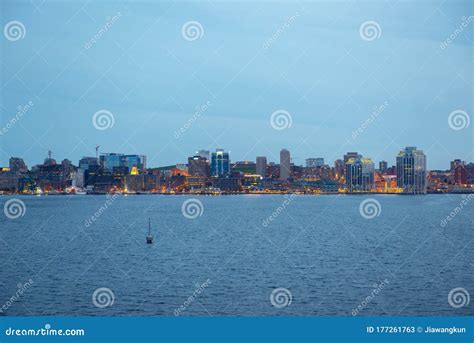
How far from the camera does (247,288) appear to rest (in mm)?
18938

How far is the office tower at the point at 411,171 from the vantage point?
116688 mm

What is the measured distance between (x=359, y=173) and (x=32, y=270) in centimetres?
11481

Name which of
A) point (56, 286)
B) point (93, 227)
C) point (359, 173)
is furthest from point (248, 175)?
point (56, 286)

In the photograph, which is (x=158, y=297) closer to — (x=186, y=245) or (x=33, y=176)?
(x=186, y=245)

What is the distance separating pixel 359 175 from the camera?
436ft
